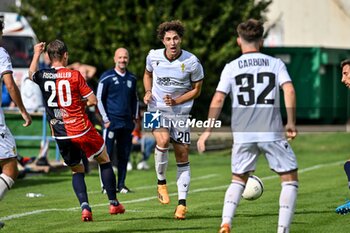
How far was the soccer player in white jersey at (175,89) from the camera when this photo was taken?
13.7 m

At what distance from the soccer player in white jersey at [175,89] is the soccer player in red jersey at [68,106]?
135 cm

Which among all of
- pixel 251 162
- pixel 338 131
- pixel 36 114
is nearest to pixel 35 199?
pixel 251 162

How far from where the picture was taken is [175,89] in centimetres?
1385

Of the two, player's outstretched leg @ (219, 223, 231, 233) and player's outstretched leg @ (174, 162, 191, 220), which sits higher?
player's outstretched leg @ (219, 223, 231, 233)

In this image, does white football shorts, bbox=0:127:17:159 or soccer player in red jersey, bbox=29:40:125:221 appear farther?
soccer player in red jersey, bbox=29:40:125:221

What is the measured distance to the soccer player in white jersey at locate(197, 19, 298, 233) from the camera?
10422mm

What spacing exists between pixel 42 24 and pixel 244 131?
26.3 metres

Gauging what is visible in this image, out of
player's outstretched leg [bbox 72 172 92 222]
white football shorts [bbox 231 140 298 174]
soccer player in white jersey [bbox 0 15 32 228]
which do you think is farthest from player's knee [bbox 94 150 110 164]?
white football shorts [bbox 231 140 298 174]

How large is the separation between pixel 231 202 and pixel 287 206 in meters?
0.56

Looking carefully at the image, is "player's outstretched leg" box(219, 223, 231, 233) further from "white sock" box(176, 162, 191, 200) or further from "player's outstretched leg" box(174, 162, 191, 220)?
"white sock" box(176, 162, 191, 200)

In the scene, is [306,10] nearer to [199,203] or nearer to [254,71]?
[199,203]

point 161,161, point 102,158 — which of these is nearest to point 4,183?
point 102,158

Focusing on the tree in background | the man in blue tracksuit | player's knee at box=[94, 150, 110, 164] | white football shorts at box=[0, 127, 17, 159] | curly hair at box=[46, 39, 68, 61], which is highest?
curly hair at box=[46, 39, 68, 61]

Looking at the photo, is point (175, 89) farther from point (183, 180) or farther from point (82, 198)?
point (82, 198)
